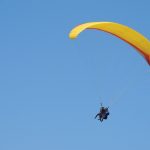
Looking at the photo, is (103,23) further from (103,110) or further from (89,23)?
(103,110)

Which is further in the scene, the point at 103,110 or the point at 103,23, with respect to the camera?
the point at 103,110

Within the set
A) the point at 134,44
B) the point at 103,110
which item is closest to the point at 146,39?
the point at 134,44

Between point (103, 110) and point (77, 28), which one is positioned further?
point (103, 110)

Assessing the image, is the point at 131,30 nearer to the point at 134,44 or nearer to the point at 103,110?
the point at 134,44

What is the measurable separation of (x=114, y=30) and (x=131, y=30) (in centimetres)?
110

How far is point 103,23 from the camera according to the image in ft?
263

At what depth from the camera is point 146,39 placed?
8194 cm

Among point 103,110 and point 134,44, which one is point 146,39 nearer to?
point 134,44

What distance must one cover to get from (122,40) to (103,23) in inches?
121

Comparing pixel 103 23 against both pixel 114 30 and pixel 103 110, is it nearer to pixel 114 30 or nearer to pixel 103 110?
pixel 114 30

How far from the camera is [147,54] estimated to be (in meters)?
82.6

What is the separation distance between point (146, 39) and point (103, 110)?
6.21 metres

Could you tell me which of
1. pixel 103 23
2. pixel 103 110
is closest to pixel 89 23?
pixel 103 23

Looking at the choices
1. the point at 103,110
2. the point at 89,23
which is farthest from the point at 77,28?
the point at 103,110
